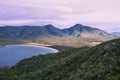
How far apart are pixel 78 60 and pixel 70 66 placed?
6.08 meters

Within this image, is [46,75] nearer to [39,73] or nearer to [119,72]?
[39,73]

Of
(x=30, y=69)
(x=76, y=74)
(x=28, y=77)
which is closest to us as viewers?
(x=76, y=74)

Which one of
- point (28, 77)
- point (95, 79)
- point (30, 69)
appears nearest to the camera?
point (95, 79)

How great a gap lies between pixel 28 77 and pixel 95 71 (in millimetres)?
34251

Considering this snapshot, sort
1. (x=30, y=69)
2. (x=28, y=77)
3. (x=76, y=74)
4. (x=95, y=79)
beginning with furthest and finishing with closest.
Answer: (x=30, y=69), (x=28, y=77), (x=76, y=74), (x=95, y=79)

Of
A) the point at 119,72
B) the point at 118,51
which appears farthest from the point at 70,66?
the point at 119,72

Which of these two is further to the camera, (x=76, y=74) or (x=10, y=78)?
(x=10, y=78)

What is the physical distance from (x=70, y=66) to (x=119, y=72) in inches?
1258

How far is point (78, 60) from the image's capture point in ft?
434

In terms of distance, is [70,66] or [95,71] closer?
[95,71]

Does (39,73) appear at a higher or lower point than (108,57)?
lower

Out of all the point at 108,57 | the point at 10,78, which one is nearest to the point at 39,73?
the point at 10,78

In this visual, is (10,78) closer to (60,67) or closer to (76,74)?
(60,67)

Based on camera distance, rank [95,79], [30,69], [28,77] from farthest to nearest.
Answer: [30,69]
[28,77]
[95,79]
